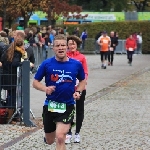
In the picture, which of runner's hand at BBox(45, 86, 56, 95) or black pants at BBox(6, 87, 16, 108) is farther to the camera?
black pants at BBox(6, 87, 16, 108)

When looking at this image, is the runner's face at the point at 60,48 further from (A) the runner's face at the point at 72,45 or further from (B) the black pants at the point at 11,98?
(B) the black pants at the point at 11,98

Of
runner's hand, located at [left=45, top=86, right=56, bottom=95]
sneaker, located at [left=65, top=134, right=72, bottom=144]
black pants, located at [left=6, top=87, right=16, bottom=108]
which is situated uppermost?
runner's hand, located at [left=45, top=86, right=56, bottom=95]

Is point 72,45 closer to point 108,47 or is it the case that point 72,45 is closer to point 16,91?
point 16,91

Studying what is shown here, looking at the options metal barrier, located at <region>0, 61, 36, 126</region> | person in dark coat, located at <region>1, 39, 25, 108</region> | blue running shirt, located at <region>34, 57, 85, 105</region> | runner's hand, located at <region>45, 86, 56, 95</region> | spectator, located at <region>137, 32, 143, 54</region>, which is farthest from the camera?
spectator, located at <region>137, 32, 143, 54</region>

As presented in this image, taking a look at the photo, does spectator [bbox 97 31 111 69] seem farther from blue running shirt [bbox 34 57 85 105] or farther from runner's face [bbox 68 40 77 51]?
blue running shirt [bbox 34 57 85 105]

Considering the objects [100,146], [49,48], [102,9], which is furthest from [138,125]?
[102,9]

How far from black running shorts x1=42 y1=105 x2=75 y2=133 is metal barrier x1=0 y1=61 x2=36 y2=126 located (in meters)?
3.69

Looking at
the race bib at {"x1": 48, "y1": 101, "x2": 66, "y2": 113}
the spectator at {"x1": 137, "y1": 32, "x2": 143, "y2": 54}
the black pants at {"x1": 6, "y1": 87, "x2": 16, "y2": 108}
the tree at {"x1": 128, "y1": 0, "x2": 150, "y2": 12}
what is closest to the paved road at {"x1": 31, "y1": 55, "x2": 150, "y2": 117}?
the black pants at {"x1": 6, "y1": 87, "x2": 16, "y2": 108}

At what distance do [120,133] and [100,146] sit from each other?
1.43 m

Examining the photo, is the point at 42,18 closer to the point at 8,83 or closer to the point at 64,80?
the point at 8,83

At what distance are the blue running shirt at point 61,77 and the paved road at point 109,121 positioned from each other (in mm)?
1957

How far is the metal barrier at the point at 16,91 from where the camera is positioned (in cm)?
1195

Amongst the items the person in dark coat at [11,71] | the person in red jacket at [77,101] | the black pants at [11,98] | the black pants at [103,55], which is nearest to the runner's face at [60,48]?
the person in red jacket at [77,101]

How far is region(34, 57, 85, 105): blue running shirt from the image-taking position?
8.02m
